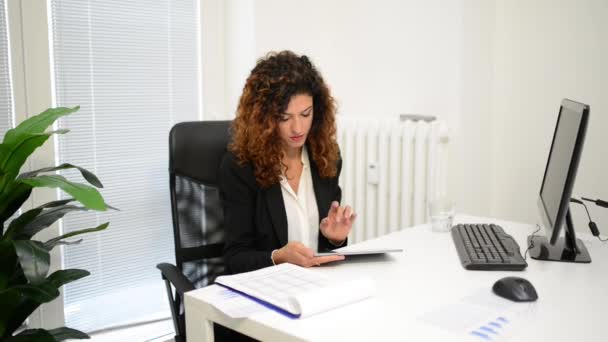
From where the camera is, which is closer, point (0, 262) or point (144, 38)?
point (0, 262)

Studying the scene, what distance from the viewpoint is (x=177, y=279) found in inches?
58.7

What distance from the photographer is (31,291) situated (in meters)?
1.47

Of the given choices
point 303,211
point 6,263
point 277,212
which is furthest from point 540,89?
point 6,263

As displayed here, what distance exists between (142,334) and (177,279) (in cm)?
120

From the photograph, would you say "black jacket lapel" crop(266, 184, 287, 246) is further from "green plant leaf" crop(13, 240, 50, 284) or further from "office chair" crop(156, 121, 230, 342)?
"green plant leaf" crop(13, 240, 50, 284)

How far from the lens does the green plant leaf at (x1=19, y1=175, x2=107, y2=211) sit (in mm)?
1356

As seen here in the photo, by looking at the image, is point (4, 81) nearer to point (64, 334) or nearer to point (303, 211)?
point (64, 334)

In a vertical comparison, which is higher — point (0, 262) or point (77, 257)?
point (0, 262)

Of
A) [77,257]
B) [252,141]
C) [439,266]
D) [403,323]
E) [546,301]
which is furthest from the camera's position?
[77,257]

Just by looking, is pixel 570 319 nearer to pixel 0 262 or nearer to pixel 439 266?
pixel 439 266

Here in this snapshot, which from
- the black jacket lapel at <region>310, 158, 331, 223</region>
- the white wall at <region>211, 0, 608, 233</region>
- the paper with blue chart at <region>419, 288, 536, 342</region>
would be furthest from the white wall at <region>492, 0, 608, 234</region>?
the paper with blue chart at <region>419, 288, 536, 342</region>

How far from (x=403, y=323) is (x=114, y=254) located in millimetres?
1680

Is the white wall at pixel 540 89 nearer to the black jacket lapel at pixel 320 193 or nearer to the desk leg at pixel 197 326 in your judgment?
the black jacket lapel at pixel 320 193

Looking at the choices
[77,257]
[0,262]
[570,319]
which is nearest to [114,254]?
[77,257]
